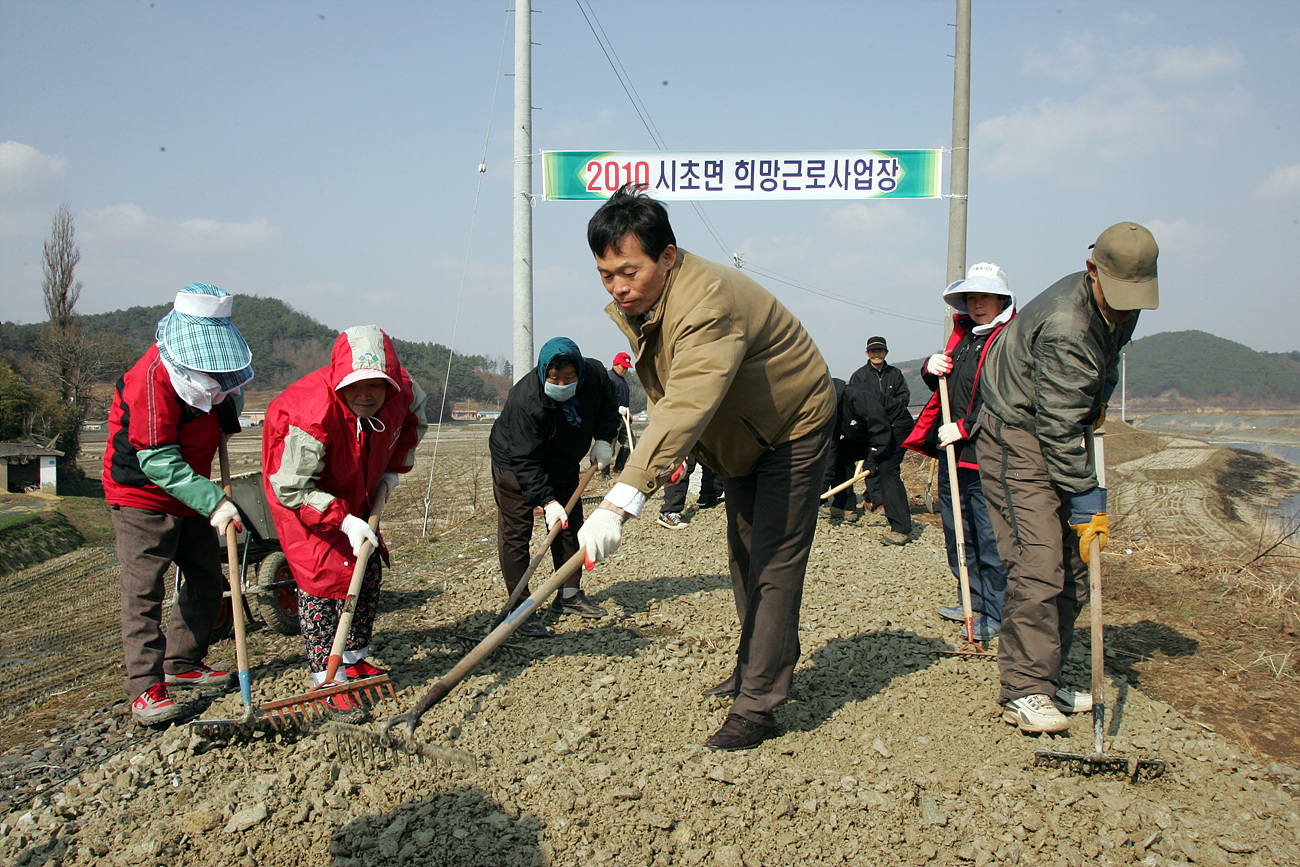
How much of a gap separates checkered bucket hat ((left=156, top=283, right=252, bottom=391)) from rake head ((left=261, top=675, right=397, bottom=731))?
1332 millimetres

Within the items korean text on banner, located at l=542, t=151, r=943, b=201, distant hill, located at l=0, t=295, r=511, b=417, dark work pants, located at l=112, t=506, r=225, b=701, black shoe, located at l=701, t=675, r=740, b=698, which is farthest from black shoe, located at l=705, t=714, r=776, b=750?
distant hill, located at l=0, t=295, r=511, b=417

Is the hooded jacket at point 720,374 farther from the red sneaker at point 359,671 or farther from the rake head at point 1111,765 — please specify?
the red sneaker at point 359,671

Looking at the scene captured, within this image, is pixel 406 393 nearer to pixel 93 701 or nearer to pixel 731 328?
pixel 731 328

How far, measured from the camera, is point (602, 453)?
4.35 metres

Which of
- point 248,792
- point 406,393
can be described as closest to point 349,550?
point 406,393

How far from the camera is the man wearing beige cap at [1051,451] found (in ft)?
9.19

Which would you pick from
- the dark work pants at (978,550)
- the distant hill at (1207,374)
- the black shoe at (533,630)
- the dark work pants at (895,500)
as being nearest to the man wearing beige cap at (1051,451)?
the dark work pants at (978,550)

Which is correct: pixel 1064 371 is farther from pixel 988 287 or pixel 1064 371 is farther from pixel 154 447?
pixel 154 447

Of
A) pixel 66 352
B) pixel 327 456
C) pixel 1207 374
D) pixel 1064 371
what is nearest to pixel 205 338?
pixel 327 456

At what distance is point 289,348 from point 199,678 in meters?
65.1

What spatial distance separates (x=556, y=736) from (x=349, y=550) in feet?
3.91

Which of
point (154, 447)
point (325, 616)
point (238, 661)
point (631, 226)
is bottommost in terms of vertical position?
point (238, 661)

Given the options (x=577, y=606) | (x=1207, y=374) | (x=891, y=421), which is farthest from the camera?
(x=1207, y=374)

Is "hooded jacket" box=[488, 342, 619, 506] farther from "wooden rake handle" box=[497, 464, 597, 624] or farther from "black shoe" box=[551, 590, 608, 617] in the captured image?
"black shoe" box=[551, 590, 608, 617]
